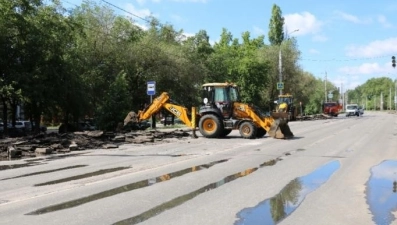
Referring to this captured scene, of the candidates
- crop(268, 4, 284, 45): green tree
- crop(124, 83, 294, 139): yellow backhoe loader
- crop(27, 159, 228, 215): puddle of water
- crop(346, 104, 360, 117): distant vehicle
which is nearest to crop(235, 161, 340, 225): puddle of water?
crop(27, 159, 228, 215): puddle of water

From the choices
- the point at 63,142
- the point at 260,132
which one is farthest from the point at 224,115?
the point at 63,142

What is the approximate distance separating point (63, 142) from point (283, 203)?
14.8m

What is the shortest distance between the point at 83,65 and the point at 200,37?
1055 inches

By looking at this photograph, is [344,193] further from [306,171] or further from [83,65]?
[83,65]

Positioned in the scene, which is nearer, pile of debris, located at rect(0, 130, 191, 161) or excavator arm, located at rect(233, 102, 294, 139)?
pile of debris, located at rect(0, 130, 191, 161)

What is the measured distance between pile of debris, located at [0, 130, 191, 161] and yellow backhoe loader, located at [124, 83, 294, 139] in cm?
164

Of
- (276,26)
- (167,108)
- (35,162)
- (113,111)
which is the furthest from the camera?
(276,26)

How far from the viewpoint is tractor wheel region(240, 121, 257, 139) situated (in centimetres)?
2470

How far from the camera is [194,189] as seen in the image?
9602mm

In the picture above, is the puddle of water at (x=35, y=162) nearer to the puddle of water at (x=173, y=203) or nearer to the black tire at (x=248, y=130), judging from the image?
the puddle of water at (x=173, y=203)

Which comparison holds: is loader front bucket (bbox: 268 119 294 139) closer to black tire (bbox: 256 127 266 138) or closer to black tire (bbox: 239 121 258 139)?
black tire (bbox: 239 121 258 139)

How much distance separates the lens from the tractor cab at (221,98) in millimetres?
26047

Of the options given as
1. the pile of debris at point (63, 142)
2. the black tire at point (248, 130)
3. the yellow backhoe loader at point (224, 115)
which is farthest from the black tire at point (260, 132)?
the pile of debris at point (63, 142)

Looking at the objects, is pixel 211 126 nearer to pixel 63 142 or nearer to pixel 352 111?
pixel 63 142
